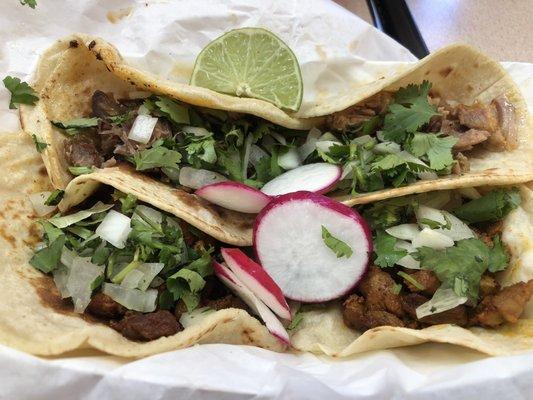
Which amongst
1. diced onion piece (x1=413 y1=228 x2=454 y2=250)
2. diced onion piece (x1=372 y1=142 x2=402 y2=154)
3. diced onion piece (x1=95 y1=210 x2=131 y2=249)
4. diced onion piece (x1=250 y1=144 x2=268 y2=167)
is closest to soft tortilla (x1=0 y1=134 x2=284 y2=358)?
diced onion piece (x1=95 y1=210 x2=131 y2=249)

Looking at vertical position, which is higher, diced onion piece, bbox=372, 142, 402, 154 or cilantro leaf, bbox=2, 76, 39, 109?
cilantro leaf, bbox=2, 76, 39, 109

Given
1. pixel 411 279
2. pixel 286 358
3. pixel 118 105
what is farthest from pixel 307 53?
pixel 286 358

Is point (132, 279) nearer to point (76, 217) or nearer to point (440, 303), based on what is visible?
point (76, 217)

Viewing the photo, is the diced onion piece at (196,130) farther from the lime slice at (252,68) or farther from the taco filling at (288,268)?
the taco filling at (288,268)

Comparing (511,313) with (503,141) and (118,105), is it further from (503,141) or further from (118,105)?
(118,105)

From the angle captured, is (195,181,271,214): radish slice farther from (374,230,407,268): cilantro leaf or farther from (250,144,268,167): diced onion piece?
(374,230,407,268): cilantro leaf

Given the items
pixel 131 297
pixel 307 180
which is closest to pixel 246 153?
pixel 307 180
